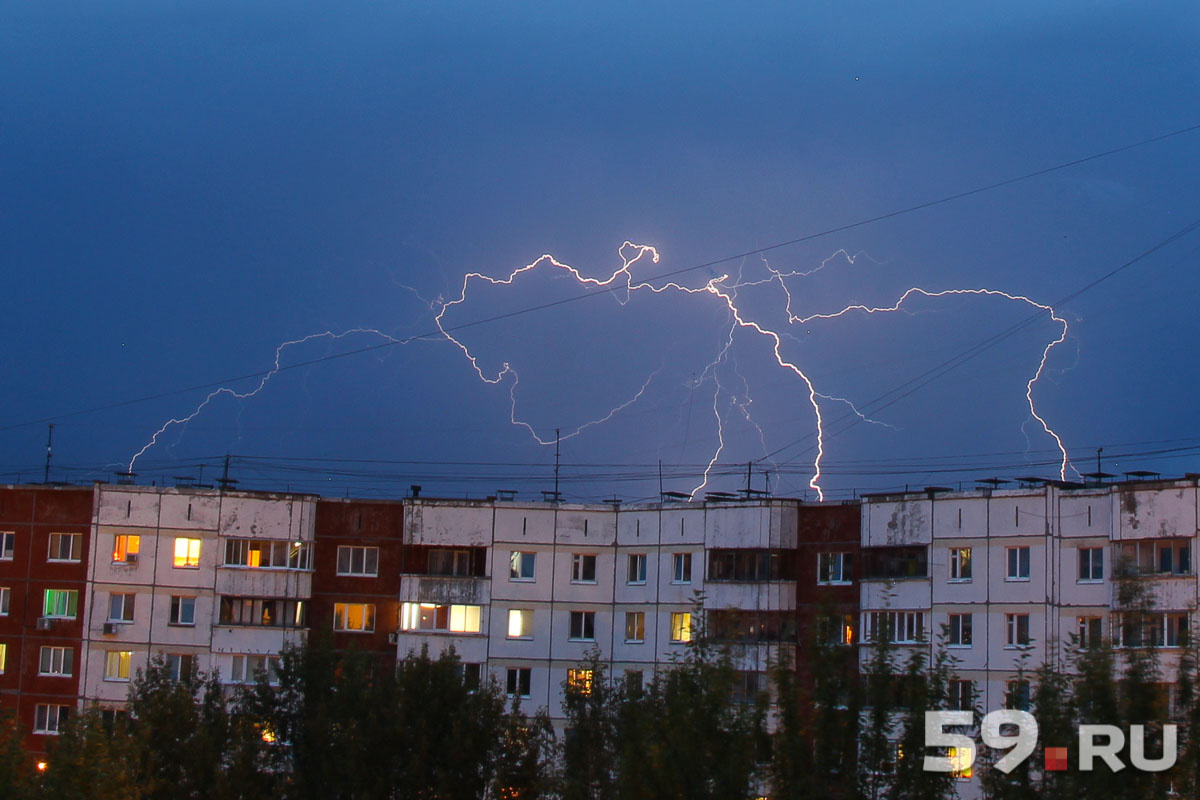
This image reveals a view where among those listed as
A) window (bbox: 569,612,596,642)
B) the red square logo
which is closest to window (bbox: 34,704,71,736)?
window (bbox: 569,612,596,642)

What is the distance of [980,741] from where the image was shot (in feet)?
76.0

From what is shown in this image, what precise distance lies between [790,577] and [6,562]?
33615 millimetres

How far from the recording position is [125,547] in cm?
6322

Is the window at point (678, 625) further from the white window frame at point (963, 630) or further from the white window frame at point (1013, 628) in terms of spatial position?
the white window frame at point (1013, 628)

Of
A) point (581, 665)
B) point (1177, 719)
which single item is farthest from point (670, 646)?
point (1177, 719)

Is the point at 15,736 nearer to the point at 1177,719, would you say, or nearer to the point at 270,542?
the point at 1177,719

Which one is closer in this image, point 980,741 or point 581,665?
point 980,741

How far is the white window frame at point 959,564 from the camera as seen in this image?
53594mm

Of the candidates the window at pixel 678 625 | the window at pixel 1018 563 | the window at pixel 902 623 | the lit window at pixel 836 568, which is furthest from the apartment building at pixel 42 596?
the window at pixel 1018 563

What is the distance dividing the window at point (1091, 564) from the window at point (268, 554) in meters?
31.8

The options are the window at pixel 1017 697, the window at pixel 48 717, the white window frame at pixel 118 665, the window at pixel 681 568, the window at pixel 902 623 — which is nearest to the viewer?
the window at pixel 1017 697

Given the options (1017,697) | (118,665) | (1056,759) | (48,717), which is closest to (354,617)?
(118,665)

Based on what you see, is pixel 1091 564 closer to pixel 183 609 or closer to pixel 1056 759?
pixel 1056 759

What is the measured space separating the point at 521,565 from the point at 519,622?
96.1 inches
